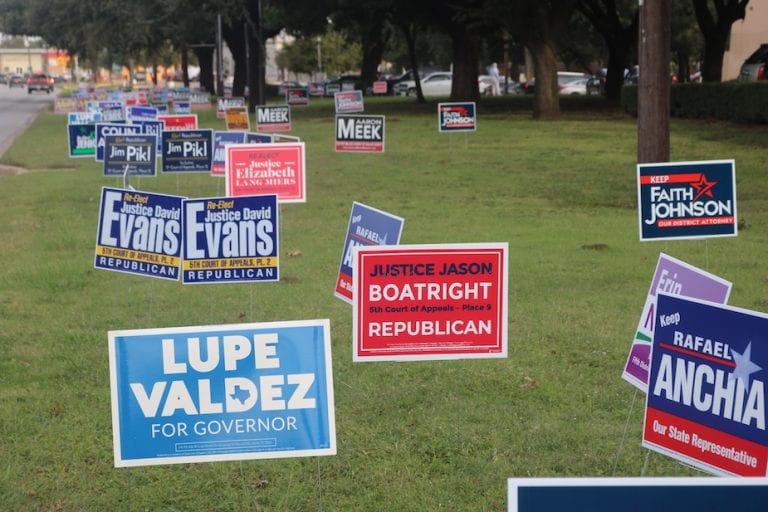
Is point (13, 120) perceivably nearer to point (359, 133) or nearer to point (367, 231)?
point (359, 133)

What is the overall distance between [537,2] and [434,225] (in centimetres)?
2331

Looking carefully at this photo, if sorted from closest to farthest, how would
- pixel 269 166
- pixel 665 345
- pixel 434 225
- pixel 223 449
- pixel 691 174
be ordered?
pixel 223 449, pixel 665 345, pixel 691 174, pixel 269 166, pixel 434 225

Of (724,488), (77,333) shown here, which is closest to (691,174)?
(77,333)

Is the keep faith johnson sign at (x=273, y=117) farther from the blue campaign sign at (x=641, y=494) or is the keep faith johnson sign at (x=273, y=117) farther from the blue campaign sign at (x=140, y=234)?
the blue campaign sign at (x=641, y=494)

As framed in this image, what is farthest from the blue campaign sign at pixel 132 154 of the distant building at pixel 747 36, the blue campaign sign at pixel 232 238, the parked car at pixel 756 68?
the distant building at pixel 747 36

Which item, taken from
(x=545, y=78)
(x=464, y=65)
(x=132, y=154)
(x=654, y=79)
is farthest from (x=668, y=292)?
(x=464, y=65)

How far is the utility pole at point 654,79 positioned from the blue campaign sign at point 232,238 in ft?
27.9

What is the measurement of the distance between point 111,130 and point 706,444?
1596 cm

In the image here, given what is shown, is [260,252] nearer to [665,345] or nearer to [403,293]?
[403,293]

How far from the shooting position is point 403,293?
6.02 m

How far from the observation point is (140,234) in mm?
8766

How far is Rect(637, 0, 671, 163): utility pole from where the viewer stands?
15484 mm

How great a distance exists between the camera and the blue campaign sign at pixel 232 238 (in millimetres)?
8289

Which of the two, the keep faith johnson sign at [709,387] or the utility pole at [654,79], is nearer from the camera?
the keep faith johnson sign at [709,387]
